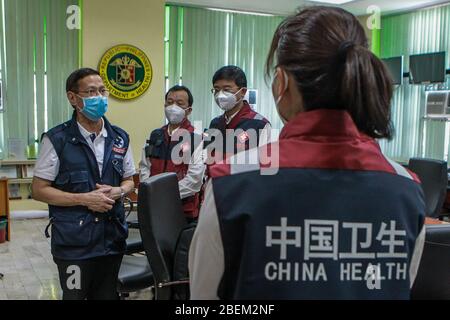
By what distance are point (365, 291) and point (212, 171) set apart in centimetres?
36

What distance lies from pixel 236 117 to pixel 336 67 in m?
2.06

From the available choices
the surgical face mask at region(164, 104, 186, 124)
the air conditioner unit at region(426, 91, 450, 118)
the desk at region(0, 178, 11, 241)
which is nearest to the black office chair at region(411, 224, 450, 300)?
the surgical face mask at region(164, 104, 186, 124)

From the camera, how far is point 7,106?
5578 millimetres

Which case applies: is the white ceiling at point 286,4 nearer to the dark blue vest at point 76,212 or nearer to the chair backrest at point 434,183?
the chair backrest at point 434,183

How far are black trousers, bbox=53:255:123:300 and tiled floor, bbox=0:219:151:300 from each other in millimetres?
1221

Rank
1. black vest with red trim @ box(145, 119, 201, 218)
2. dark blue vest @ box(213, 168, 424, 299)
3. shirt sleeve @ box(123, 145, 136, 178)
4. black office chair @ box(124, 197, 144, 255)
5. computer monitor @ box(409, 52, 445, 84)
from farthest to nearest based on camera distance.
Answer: computer monitor @ box(409, 52, 445, 84)
black vest with red trim @ box(145, 119, 201, 218)
black office chair @ box(124, 197, 144, 255)
shirt sleeve @ box(123, 145, 136, 178)
dark blue vest @ box(213, 168, 424, 299)

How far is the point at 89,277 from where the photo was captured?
1.98 meters

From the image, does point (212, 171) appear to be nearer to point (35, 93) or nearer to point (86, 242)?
point (86, 242)

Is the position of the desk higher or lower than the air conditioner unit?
lower

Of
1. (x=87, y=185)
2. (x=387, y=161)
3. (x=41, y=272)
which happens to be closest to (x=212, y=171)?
(x=387, y=161)

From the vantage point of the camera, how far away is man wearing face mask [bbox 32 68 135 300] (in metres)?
1.91

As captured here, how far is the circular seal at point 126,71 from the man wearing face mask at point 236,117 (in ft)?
9.52

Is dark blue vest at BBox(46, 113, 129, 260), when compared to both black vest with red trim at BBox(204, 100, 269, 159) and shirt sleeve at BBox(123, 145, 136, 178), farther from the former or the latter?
black vest with red trim at BBox(204, 100, 269, 159)

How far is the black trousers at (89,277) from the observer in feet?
6.36
